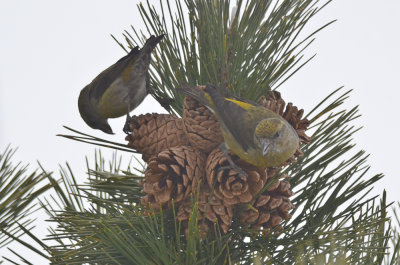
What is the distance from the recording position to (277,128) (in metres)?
1.52

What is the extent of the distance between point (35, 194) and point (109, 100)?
0.77 m

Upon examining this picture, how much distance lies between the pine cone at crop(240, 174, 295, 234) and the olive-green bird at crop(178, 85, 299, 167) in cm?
8

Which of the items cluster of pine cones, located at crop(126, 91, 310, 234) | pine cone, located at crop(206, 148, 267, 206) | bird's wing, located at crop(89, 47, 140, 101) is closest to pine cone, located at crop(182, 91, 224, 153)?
cluster of pine cones, located at crop(126, 91, 310, 234)

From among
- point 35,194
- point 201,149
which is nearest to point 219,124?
point 201,149

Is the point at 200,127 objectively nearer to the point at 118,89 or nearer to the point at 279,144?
the point at 279,144

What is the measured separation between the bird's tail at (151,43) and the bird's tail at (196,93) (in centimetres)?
21

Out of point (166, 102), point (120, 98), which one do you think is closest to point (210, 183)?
point (166, 102)

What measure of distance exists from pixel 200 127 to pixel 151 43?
0.46 m

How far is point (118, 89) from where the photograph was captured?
238 cm

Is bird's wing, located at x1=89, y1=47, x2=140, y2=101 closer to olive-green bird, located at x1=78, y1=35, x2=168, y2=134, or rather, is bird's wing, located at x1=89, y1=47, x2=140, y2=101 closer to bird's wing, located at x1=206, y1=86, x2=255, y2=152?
olive-green bird, located at x1=78, y1=35, x2=168, y2=134

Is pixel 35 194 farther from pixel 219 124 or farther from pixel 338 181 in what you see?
pixel 338 181

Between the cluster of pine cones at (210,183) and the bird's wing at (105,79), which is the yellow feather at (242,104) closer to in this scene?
the cluster of pine cones at (210,183)

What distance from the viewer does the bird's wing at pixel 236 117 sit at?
5.12ft

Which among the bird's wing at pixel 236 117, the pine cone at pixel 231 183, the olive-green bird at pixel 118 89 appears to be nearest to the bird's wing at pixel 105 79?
the olive-green bird at pixel 118 89
